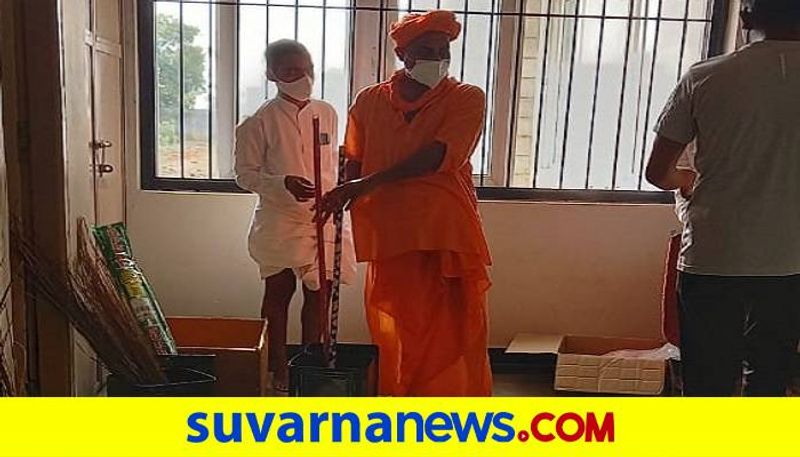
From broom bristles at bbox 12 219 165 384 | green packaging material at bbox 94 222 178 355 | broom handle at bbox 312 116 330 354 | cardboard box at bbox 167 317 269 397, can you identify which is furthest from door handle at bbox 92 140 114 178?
broom handle at bbox 312 116 330 354

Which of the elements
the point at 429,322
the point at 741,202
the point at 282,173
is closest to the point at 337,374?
the point at 429,322

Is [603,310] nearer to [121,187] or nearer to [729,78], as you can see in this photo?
[729,78]

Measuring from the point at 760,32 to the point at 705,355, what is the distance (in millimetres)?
629

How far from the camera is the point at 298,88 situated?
217 cm

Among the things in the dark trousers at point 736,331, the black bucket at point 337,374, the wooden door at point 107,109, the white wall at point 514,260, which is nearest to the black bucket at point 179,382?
the black bucket at point 337,374

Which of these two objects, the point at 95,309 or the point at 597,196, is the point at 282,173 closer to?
the point at 95,309

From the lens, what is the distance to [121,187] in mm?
2438

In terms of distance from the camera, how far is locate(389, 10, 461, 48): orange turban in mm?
1823

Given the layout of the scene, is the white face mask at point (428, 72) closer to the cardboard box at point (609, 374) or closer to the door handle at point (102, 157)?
the door handle at point (102, 157)

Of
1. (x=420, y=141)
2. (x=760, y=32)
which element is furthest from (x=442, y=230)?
(x=760, y=32)

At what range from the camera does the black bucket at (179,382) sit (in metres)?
1.72

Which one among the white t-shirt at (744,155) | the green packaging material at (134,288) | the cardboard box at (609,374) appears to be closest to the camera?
the white t-shirt at (744,155)

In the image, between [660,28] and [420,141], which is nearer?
[420,141]

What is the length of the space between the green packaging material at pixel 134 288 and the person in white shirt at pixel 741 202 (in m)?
1.29
